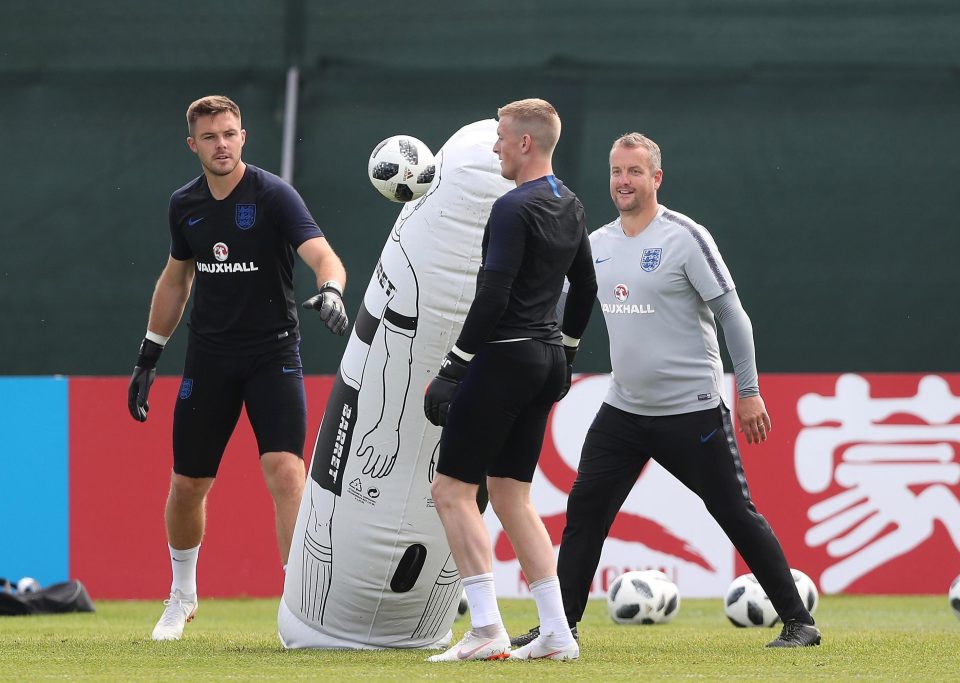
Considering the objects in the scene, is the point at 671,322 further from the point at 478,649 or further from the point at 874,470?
the point at 874,470

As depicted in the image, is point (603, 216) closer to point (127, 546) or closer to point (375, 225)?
point (375, 225)

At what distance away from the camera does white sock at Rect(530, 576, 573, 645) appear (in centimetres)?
471

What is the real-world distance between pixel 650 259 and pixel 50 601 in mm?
3888

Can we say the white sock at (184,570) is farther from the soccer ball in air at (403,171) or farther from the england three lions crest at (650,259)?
the england three lions crest at (650,259)

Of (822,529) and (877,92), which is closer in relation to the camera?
(822,529)

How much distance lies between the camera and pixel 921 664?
15.8ft

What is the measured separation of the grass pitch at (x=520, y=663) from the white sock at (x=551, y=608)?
0.12 m

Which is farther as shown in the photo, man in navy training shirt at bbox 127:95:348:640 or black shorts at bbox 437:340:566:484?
man in navy training shirt at bbox 127:95:348:640

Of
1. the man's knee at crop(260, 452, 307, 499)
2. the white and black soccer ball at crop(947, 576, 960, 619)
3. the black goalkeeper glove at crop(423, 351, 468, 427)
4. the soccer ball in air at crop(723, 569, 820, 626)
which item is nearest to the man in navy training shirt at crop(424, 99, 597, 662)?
the black goalkeeper glove at crop(423, 351, 468, 427)

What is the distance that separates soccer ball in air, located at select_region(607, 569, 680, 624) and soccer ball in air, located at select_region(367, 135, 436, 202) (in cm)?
257

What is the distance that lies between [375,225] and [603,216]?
1.47 metres

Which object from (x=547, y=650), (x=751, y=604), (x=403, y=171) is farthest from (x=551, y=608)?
(x=751, y=604)

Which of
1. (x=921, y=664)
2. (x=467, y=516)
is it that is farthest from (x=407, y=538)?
(x=921, y=664)

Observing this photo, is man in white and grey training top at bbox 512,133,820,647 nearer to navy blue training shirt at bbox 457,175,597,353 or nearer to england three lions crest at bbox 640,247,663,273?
england three lions crest at bbox 640,247,663,273
